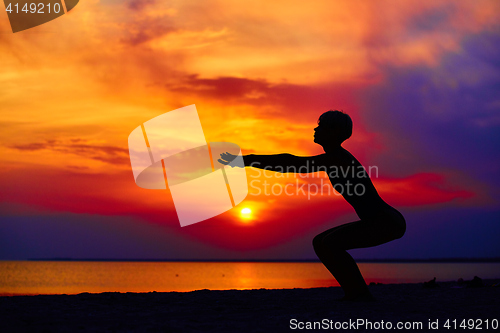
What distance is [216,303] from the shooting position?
666 centimetres

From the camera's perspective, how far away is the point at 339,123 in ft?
21.2

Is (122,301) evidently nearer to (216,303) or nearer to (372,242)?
(216,303)

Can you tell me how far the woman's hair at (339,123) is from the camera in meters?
6.46

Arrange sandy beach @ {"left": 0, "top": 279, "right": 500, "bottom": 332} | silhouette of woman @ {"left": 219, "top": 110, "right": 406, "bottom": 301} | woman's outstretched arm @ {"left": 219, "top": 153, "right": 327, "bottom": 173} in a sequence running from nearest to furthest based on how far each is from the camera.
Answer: sandy beach @ {"left": 0, "top": 279, "right": 500, "bottom": 332}, silhouette of woman @ {"left": 219, "top": 110, "right": 406, "bottom": 301}, woman's outstretched arm @ {"left": 219, "top": 153, "right": 327, "bottom": 173}

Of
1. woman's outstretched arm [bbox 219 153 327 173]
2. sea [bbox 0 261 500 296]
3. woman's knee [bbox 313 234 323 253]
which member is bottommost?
sea [bbox 0 261 500 296]

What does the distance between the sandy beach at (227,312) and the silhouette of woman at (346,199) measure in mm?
486

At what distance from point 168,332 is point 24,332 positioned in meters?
1.28

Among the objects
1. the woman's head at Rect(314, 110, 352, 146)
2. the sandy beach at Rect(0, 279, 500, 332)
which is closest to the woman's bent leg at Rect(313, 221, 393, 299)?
the sandy beach at Rect(0, 279, 500, 332)

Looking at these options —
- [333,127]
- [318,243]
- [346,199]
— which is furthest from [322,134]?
[318,243]

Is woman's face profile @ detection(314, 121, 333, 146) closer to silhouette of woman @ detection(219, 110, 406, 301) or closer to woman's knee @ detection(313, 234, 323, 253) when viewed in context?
silhouette of woman @ detection(219, 110, 406, 301)

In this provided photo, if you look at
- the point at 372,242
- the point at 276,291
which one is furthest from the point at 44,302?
the point at 372,242

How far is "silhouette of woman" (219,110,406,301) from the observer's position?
6301 mm

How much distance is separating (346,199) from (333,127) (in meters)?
1.02

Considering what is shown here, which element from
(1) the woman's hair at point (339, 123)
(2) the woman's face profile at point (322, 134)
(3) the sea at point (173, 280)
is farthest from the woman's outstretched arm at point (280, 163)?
(3) the sea at point (173, 280)
